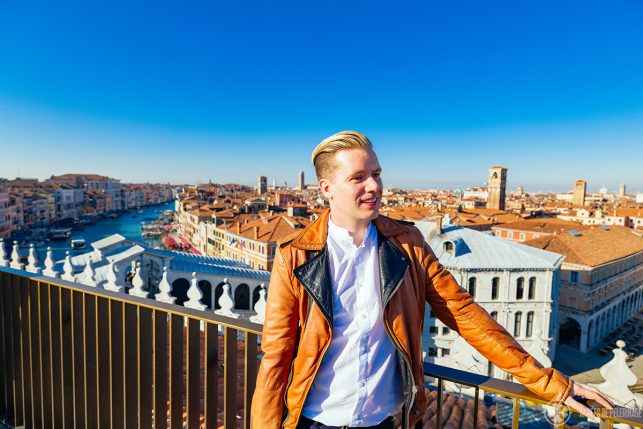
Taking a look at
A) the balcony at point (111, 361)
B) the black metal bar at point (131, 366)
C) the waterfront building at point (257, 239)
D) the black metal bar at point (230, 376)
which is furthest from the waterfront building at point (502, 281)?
the black metal bar at point (230, 376)

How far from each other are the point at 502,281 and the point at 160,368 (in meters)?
21.9

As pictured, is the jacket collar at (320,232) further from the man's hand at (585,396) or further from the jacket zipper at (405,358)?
the man's hand at (585,396)

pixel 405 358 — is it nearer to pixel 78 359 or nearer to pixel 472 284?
pixel 78 359

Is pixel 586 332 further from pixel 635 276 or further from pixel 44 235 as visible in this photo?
pixel 44 235

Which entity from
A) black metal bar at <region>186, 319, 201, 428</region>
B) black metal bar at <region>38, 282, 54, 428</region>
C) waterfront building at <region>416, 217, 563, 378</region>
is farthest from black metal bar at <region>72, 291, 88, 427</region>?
waterfront building at <region>416, 217, 563, 378</region>

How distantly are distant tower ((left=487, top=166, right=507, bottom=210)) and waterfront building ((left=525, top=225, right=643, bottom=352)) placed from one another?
39578 millimetres

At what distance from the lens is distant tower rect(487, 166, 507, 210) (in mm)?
73375

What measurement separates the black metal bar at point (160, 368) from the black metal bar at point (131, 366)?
20cm

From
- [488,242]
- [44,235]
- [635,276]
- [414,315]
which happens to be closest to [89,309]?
[414,315]

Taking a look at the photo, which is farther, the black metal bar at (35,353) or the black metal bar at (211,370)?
the black metal bar at (35,353)

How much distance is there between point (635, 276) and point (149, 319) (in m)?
43.7

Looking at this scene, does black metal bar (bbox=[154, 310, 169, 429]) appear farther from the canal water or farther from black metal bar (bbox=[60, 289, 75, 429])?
the canal water

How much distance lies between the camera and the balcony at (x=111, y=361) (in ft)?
7.17

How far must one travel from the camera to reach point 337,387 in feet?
5.07
